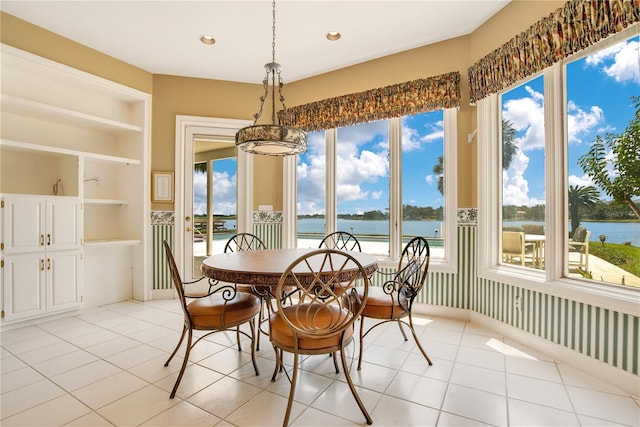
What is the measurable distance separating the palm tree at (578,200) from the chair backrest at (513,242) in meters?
0.49

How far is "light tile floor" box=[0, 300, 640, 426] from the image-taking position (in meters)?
1.66

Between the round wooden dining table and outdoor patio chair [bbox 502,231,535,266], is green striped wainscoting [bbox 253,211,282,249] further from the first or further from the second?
outdoor patio chair [bbox 502,231,535,266]

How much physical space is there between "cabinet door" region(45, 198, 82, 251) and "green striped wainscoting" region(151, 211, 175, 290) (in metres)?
0.79

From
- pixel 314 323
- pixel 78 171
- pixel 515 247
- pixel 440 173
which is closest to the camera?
pixel 314 323

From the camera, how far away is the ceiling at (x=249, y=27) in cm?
271

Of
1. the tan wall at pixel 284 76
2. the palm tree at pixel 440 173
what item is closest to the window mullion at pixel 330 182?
the tan wall at pixel 284 76

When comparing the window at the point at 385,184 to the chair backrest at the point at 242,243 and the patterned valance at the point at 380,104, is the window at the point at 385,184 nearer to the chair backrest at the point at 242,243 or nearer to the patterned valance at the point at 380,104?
the patterned valance at the point at 380,104

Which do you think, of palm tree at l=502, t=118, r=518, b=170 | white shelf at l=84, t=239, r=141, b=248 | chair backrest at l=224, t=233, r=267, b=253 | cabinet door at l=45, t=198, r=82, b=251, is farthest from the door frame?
palm tree at l=502, t=118, r=518, b=170

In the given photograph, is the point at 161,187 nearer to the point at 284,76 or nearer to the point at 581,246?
the point at 284,76

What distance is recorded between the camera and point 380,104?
347 centimetres

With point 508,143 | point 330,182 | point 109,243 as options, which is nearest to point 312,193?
point 330,182

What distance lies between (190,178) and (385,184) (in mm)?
2555

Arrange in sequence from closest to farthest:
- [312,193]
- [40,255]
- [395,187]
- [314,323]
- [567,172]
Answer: [314,323] < [567,172] < [40,255] < [395,187] < [312,193]

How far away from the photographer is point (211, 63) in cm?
374
